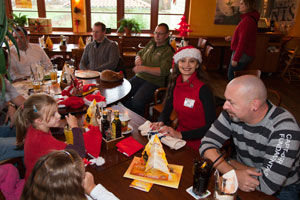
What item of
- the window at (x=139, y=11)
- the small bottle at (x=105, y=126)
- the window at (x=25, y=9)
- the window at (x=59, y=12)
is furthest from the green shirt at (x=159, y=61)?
the window at (x=25, y=9)

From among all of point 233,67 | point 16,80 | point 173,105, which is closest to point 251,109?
point 173,105

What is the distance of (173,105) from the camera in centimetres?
222

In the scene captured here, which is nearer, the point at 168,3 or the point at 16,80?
the point at 16,80

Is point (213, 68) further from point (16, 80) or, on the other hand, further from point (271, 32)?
point (16, 80)

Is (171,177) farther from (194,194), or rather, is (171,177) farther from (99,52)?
(99,52)

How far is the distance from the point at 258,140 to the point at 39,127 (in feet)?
4.38

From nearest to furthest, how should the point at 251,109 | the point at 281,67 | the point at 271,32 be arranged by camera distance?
the point at 251,109, the point at 271,32, the point at 281,67

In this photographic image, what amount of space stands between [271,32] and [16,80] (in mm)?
6205

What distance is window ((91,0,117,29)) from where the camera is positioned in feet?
21.2

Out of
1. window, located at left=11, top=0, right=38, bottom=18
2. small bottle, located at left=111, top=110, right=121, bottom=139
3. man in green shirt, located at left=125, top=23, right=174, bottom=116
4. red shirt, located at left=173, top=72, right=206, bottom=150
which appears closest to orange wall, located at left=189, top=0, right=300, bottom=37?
man in green shirt, located at left=125, top=23, right=174, bottom=116

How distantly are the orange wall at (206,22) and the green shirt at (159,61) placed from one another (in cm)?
362

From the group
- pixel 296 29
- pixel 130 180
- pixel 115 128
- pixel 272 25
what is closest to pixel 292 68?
pixel 296 29

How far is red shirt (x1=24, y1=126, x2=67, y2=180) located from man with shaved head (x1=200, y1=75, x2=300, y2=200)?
0.91 metres

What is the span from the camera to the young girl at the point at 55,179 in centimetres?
90
